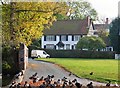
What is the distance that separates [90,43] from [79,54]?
2014 mm

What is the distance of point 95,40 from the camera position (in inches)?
627

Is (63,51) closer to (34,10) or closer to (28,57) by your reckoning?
(28,57)

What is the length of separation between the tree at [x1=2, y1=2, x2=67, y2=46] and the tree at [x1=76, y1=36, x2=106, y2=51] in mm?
5842

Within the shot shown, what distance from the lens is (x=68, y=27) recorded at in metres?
14.0

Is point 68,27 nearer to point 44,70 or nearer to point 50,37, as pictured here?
point 50,37

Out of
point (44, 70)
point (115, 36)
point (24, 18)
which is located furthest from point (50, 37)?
point (24, 18)

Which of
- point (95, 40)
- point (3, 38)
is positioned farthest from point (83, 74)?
point (95, 40)

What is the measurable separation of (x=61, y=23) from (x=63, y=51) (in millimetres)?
1882

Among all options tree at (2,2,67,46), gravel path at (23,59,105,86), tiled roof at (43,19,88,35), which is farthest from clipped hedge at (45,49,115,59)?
tree at (2,2,67,46)

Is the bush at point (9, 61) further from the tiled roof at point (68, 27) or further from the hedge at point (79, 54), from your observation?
the tiled roof at point (68, 27)

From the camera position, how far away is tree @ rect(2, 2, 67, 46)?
8.11 metres

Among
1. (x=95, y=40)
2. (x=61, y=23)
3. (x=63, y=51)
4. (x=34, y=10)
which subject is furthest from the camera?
(x=95, y=40)

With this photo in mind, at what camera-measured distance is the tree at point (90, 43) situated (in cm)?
1527

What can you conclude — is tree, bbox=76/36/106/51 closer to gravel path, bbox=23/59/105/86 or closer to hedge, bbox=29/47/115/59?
hedge, bbox=29/47/115/59
